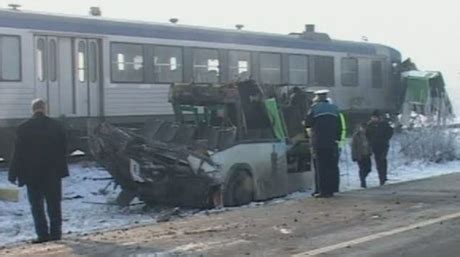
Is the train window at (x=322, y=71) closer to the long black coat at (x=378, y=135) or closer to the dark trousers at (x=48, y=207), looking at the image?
the long black coat at (x=378, y=135)

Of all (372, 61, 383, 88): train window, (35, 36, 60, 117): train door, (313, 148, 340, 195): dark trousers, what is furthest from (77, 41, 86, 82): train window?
(372, 61, 383, 88): train window

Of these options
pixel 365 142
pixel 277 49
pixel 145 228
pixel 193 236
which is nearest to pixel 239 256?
pixel 193 236

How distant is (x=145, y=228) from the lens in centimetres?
1202

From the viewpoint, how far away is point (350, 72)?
32.8 metres

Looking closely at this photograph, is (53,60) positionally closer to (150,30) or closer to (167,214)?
(150,30)

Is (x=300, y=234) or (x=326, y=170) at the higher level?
(x=326, y=170)

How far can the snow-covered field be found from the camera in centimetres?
1409

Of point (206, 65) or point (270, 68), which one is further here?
point (270, 68)

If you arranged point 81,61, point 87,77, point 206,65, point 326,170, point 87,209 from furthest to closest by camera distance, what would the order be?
1. point 206,65
2. point 87,77
3. point 81,61
4. point 87,209
5. point 326,170

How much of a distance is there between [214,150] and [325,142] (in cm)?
198

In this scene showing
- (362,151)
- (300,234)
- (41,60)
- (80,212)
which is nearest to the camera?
(300,234)

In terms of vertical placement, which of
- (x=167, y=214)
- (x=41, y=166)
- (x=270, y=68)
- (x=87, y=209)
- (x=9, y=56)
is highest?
(x=9, y=56)

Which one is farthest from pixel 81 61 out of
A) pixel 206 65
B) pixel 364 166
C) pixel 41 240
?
pixel 41 240

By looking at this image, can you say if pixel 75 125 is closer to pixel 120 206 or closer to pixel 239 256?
pixel 120 206
